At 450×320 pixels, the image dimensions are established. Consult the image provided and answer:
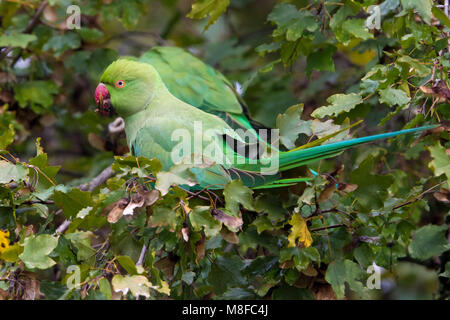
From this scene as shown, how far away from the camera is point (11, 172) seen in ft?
5.56

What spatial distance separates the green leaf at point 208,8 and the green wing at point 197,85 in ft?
2.08

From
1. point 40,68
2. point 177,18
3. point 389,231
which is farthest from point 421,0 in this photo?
point 177,18

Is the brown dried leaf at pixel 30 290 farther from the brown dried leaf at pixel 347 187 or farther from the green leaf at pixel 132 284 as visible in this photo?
the brown dried leaf at pixel 347 187

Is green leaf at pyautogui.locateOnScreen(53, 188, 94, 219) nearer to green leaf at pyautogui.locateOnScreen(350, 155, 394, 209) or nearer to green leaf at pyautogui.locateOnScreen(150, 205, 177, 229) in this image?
green leaf at pyautogui.locateOnScreen(150, 205, 177, 229)

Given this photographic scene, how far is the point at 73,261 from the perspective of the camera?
183 centimetres

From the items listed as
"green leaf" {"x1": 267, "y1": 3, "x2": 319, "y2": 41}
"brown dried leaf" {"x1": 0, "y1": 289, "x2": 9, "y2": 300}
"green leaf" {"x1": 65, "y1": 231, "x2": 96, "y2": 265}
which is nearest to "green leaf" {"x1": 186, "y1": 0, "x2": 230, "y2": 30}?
"green leaf" {"x1": 267, "y1": 3, "x2": 319, "y2": 41}

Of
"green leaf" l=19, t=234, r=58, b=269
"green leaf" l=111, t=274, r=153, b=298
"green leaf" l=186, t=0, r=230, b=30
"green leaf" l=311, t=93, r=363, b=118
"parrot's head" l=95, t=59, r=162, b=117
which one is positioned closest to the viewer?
"green leaf" l=111, t=274, r=153, b=298

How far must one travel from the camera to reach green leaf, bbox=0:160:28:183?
1.68 metres

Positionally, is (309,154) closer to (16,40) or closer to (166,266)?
(166,266)

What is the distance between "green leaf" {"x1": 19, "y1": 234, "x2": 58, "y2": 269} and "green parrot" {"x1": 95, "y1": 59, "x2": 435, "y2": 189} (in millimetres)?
486

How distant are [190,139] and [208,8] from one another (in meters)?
0.59

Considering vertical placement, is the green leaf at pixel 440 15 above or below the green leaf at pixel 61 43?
below

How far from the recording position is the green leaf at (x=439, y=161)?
5.24 feet
